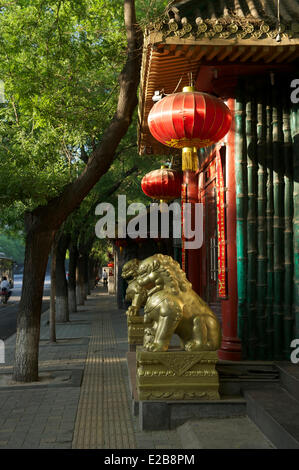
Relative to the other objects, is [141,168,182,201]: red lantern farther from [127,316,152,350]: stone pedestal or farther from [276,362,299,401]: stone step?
[276,362,299,401]: stone step

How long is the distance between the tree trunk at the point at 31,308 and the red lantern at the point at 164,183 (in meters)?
3.14

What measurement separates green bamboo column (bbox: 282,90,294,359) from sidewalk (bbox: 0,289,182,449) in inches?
79.3

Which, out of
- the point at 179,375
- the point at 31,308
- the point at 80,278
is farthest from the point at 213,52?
the point at 80,278

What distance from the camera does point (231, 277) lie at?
652 cm

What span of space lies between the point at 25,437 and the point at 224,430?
209 centimetres

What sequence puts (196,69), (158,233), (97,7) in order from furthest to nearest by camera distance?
(158,233) < (97,7) < (196,69)

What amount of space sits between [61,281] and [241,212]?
12.0 meters

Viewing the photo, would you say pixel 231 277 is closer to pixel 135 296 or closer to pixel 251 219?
pixel 251 219

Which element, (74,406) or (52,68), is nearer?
(74,406)

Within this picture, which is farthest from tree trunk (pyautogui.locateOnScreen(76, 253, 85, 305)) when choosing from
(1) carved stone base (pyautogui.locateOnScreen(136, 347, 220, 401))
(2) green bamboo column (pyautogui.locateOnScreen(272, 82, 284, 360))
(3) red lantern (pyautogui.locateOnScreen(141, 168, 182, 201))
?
(1) carved stone base (pyautogui.locateOnScreen(136, 347, 220, 401))

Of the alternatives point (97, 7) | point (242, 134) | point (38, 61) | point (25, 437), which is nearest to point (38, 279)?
point (25, 437)

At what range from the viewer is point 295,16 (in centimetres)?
585

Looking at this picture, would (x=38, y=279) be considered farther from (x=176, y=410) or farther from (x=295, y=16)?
(x=295, y=16)

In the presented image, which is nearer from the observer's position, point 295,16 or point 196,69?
point 295,16
